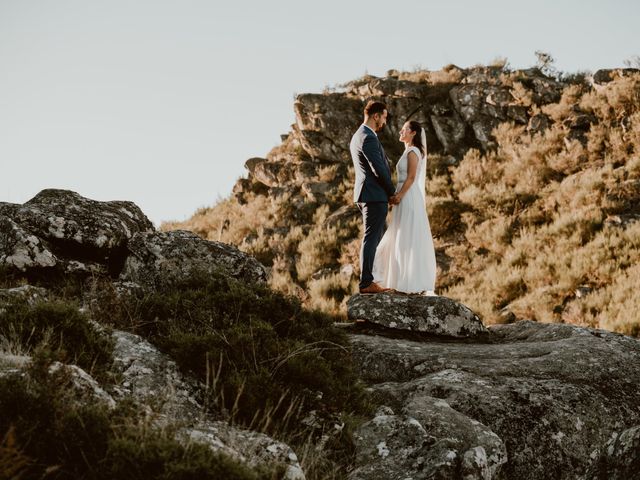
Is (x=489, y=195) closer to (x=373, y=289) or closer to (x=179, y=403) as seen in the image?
(x=373, y=289)

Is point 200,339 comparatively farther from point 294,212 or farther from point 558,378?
point 294,212

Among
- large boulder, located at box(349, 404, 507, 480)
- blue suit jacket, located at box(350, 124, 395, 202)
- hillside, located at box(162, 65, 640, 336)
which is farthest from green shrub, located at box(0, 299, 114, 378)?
hillside, located at box(162, 65, 640, 336)

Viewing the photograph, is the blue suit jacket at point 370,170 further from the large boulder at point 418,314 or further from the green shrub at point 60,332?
the green shrub at point 60,332

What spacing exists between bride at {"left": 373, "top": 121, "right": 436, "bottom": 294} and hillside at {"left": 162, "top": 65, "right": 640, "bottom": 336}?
227 cm

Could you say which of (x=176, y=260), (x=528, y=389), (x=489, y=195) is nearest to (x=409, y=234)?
(x=176, y=260)

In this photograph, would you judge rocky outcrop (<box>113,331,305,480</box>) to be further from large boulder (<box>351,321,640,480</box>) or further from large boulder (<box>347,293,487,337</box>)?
large boulder (<box>347,293,487,337</box>)

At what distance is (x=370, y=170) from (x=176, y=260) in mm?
2922

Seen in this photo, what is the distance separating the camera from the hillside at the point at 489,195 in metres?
11.8

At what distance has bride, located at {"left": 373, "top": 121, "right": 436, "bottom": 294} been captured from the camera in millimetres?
7875

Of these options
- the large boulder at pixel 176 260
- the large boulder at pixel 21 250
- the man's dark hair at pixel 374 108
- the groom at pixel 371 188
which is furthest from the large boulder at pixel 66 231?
the man's dark hair at pixel 374 108

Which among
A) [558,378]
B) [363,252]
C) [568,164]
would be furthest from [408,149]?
[568,164]

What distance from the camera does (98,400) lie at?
2941 millimetres

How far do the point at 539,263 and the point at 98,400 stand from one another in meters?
11.4

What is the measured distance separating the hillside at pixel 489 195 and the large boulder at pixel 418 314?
9.49 ft
